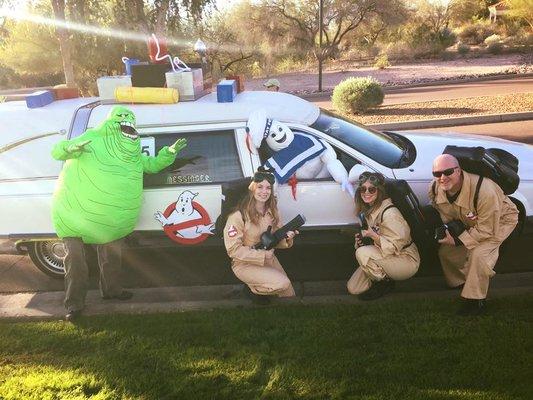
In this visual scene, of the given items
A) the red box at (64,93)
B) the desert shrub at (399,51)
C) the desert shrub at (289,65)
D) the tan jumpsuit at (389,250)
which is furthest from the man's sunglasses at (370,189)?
the desert shrub at (399,51)

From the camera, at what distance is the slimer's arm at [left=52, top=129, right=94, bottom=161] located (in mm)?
4273

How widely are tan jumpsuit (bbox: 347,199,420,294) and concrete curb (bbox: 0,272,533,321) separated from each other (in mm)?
Result: 304

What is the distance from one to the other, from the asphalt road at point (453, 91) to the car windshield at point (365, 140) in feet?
34.2

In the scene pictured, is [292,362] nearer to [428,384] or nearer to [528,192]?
[428,384]

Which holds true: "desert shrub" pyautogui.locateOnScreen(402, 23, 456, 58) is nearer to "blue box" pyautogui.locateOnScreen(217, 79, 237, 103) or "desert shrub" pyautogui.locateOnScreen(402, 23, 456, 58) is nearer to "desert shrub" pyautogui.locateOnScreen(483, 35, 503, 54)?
"desert shrub" pyautogui.locateOnScreen(483, 35, 503, 54)

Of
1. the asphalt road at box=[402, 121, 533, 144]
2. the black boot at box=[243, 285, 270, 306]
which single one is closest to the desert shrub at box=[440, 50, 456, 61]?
the asphalt road at box=[402, 121, 533, 144]

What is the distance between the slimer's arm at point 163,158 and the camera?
459 cm

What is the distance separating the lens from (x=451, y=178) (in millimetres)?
3885

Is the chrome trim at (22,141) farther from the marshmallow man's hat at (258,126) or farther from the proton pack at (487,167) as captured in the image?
the proton pack at (487,167)

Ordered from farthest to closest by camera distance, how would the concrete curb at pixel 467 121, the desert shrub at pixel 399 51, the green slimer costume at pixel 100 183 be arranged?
the desert shrub at pixel 399 51
the concrete curb at pixel 467 121
the green slimer costume at pixel 100 183

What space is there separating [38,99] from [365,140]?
3326mm

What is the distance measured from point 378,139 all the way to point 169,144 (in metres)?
2.14

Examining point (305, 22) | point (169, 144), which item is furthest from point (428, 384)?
point (305, 22)

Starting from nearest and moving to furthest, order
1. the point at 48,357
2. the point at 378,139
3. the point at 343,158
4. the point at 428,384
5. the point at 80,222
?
the point at 428,384, the point at 48,357, the point at 80,222, the point at 343,158, the point at 378,139
